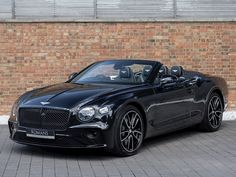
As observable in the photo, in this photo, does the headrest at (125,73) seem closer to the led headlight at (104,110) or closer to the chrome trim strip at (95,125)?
the led headlight at (104,110)

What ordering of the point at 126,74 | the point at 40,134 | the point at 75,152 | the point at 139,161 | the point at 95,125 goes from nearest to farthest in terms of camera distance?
the point at 95,125, the point at 139,161, the point at 40,134, the point at 75,152, the point at 126,74

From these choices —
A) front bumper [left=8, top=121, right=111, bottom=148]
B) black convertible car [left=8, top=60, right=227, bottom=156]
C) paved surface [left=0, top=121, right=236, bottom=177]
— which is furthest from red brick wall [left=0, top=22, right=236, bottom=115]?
front bumper [left=8, top=121, right=111, bottom=148]

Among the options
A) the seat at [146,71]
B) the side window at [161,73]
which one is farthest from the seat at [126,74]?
the side window at [161,73]

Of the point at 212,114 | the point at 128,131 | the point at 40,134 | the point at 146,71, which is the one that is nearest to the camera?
the point at 40,134

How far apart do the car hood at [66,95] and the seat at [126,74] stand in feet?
1.57

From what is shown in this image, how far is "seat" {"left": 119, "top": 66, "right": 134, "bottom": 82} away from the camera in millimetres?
9445

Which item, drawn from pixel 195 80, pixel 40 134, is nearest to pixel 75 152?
pixel 40 134

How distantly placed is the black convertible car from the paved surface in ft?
0.86

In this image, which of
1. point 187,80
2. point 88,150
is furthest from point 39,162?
point 187,80

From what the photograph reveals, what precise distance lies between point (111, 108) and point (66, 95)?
809 millimetres

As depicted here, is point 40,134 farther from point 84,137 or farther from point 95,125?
point 95,125

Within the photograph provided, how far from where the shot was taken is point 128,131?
27.9 ft

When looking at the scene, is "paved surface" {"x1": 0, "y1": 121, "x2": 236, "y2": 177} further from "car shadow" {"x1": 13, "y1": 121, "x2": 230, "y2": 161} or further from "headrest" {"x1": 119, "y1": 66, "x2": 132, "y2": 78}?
"headrest" {"x1": 119, "y1": 66, "x2": 132, "y2": 78}

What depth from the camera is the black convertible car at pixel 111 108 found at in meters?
8.12
